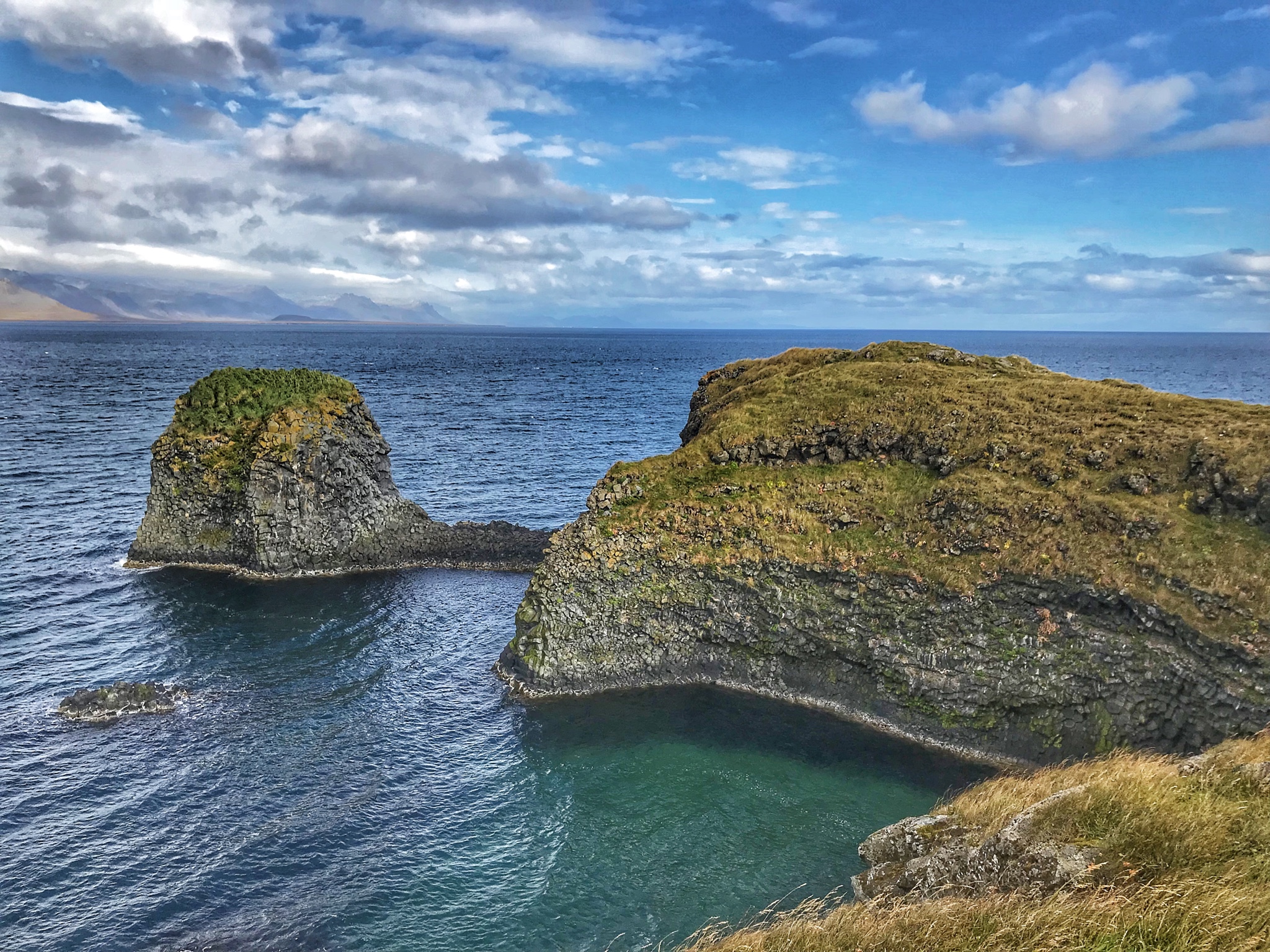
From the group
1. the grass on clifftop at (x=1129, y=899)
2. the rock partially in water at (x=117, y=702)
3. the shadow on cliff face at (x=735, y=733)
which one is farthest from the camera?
the rock partially in water at (x=117, y=702)

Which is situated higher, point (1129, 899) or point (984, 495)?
point (984, 495)

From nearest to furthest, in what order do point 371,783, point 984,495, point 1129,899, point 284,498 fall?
1. point 1129,899
2. point 371,783
3. point 984,495
4. point 284,498

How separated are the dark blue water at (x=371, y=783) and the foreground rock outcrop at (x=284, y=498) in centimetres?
262

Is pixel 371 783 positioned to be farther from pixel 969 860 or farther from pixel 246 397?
→ pixel 246 397

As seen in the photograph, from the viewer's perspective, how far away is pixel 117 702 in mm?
37938

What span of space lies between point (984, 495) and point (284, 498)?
1844 inches

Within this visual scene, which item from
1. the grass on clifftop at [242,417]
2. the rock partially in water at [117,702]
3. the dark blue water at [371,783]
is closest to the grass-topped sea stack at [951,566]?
the dark blue water at [371,783]

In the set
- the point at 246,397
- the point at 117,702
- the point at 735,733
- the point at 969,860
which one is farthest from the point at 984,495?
the point at 246,397

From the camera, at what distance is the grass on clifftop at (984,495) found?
33.4 metres

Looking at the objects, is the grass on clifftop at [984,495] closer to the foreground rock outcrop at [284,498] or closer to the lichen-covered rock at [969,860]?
the lichen-covered rock at [969,860]

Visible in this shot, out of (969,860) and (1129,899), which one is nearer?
(1129,899)

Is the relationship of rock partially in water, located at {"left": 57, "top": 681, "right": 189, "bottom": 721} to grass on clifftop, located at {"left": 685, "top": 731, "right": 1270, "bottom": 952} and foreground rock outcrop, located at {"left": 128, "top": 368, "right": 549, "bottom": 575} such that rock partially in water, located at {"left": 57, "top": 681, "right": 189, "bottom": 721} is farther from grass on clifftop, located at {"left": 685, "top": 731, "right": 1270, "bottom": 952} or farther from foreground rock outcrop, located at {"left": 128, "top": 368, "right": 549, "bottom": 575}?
grass on clifftop, located at {"left": 685, "top": 731, "right": 1270, "bottom": 952}

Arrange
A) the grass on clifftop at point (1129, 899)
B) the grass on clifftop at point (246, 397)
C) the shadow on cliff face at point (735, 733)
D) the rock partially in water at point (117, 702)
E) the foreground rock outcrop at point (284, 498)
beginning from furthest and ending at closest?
the grass on clifftop at point (246, 397) → the foreground rock outcrop at point (284, 498) → the rock partially in water at point (117, 702) → the shadow on cliff face at point (735, 733) → the grass on clifftop at point (1129, 899)

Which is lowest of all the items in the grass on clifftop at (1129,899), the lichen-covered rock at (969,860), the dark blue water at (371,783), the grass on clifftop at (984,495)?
the dark blue water at (371,783)
